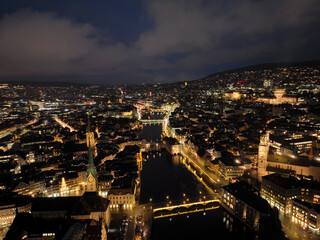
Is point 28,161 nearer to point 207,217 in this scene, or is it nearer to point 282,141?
point 207,217

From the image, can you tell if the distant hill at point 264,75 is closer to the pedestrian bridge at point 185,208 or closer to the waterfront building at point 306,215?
the waterfront building at point 306,215

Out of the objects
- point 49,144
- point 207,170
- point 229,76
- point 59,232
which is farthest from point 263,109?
point 229,76

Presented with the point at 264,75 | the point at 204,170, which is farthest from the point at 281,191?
the point at 264,75

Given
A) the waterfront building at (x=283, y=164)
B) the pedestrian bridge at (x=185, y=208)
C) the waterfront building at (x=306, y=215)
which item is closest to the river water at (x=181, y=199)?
the pedestrian bridge at (x=185, y=208)

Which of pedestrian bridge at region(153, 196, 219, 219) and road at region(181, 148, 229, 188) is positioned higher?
road at region(181, 148, 229, 188)

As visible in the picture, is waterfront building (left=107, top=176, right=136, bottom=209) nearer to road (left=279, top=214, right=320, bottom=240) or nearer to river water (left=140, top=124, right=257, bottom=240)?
river water (left=140, top=124, right=257, bottom=240)

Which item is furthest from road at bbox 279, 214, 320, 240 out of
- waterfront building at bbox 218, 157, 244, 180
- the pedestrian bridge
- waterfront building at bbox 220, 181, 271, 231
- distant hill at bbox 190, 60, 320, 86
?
distant hill at bbox 190, 60, 320, 86
